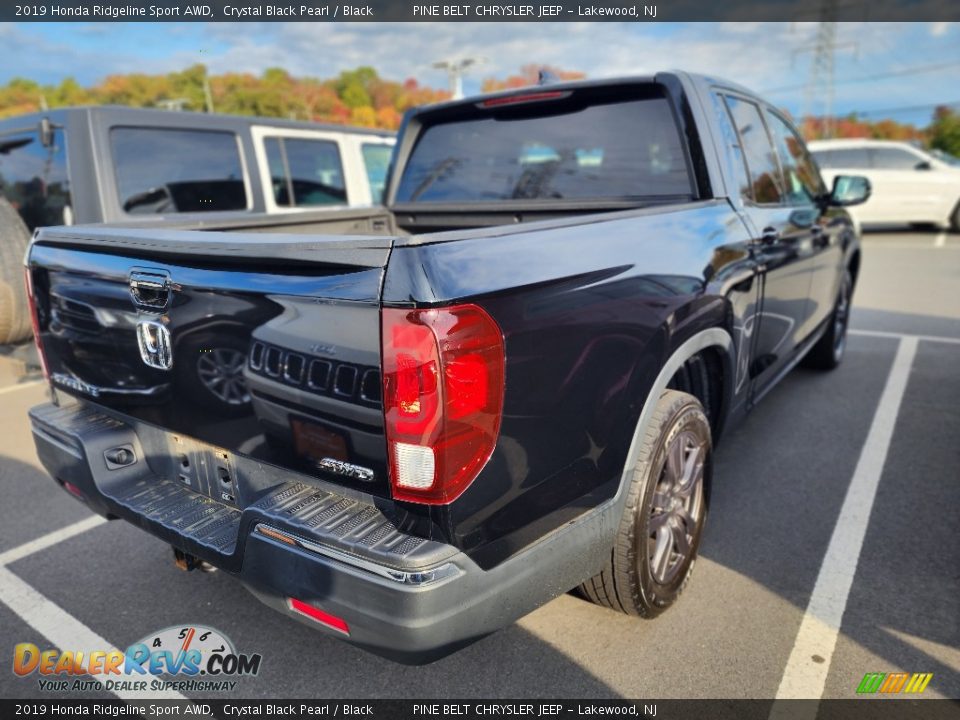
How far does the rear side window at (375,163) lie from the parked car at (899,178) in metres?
10.5

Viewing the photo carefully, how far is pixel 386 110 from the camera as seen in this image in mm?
50688

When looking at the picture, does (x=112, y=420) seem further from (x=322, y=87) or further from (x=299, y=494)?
(x=322, y=87)

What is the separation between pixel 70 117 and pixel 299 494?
13.8 ft

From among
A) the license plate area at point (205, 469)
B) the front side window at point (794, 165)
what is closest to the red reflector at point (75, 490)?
the license plate area at point (205, 469)

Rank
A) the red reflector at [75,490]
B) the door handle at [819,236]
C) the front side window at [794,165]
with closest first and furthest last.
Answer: the red reflector at [75,490]
the front side window at [794,165]
the door handle at [819,236]

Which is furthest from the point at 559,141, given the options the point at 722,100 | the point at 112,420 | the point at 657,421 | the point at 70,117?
the point at 70,117

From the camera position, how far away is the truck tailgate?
5.32 ft

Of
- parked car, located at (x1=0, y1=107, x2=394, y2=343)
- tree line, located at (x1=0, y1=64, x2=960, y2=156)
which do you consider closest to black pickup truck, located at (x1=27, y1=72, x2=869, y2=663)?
parked car, located at (x1=0, y1=107, x2=394, y2=343)

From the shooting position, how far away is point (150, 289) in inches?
79.6

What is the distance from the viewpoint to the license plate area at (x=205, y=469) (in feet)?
6.67

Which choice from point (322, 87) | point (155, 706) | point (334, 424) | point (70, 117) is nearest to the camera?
point (334, 424)

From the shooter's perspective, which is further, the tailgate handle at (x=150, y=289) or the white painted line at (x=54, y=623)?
the white painted line at (x=54, y=623)

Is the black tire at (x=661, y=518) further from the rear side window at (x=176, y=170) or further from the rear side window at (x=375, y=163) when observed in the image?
the rear side window at (x=375, y=163)

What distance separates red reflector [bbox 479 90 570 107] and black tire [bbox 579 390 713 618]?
1654mm
